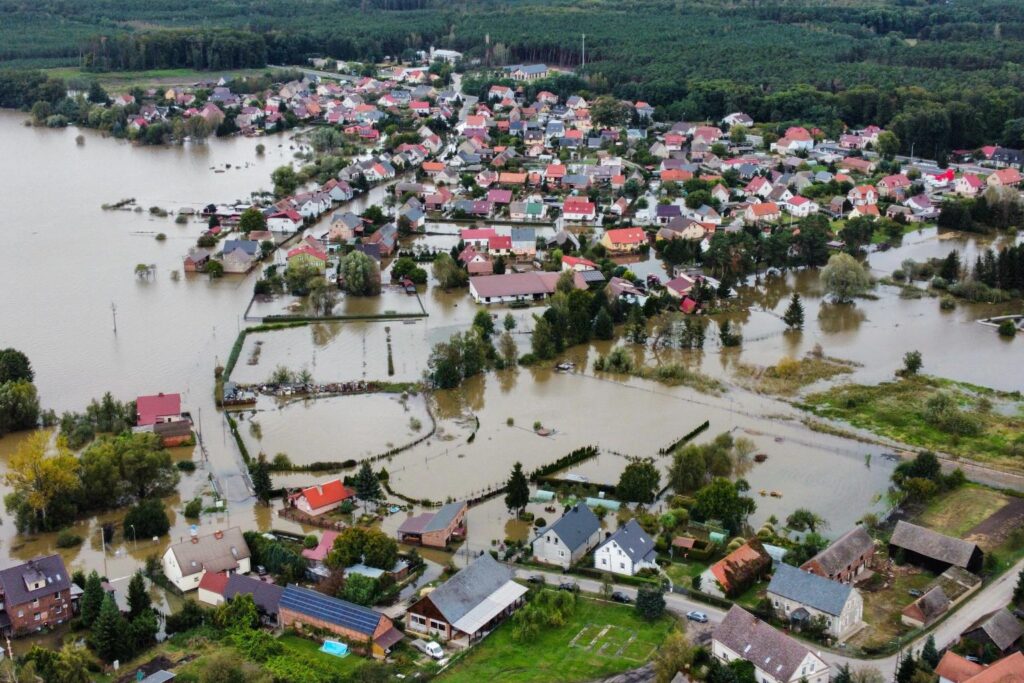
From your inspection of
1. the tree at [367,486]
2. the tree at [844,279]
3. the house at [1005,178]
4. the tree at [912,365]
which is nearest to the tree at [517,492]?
the tree at [367,486]

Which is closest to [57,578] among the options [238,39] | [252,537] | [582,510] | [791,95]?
[252,537]

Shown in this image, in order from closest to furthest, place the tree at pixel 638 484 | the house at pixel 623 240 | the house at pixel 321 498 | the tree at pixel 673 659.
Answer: the tree at pixel 673 659
the house at pixel 321 498
the tree at pixel 638 484
the house at pixel 623 240

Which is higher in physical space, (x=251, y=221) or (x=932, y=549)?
(x=251, y=221)

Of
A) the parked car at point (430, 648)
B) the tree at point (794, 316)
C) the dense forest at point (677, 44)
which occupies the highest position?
the dense forest at point (677, 44)

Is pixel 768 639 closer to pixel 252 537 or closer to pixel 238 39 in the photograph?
pixel 252 537

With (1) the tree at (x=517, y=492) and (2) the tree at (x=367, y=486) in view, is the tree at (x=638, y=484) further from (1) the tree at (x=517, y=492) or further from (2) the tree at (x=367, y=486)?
(2) the tree at (x=367, y=486)

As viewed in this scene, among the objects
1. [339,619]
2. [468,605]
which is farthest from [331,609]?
[468,605]

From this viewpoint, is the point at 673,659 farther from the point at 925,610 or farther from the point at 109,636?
the point at 109,636
